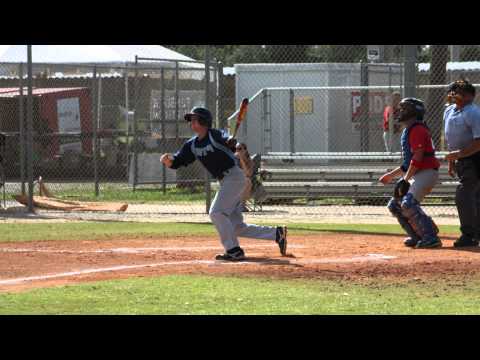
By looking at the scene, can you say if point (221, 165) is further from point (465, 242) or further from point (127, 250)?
point (465, 242)

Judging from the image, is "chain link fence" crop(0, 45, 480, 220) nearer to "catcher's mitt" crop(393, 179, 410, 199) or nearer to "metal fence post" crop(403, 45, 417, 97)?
"metal fence post" crop(403, 45, 417, 97)

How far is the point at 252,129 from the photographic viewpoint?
77.6ft

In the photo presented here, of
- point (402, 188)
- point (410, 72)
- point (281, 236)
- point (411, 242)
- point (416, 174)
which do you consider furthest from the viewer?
point (410, 72)

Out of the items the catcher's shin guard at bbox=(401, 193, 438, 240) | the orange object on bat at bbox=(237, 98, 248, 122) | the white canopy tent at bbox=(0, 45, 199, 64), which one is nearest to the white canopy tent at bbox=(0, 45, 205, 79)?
the white canopy tent at bbox=(0, 45, 199, 64)

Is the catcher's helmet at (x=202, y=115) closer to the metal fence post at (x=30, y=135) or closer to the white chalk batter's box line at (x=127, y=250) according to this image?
the white chalk batter's box line at (x=127, y=250)

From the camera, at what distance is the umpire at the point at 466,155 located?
42.9 ft

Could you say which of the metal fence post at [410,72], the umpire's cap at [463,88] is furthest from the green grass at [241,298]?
the metal fence post at [410,72]

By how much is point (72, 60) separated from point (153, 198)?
836 cm

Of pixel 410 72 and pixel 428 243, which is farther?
pixel 410 72

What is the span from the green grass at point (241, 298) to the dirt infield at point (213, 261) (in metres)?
0.54

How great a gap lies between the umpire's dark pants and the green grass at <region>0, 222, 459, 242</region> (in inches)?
89.9

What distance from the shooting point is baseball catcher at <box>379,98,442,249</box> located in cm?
1302

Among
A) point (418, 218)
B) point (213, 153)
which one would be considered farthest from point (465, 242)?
point (213, 153)

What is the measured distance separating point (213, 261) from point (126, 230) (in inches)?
173
